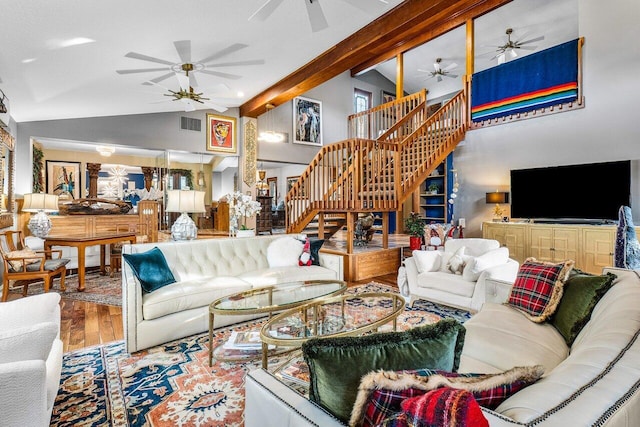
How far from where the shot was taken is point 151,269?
3053mm

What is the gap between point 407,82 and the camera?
35.6 feet

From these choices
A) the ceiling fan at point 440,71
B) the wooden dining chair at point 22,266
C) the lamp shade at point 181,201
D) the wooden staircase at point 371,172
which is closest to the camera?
the lamp shade at point 181,201

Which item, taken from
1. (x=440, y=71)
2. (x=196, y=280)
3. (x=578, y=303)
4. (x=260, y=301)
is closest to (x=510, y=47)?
(x=440, y=71)

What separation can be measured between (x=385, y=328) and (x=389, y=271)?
9.77 ft

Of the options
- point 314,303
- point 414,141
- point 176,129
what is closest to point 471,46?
point 414,141

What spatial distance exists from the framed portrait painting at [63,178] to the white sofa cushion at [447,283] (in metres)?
6.84

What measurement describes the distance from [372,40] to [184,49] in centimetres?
221

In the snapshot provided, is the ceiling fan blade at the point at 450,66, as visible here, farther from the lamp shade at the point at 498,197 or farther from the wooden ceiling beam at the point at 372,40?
the lamp shade at the point at 498,197

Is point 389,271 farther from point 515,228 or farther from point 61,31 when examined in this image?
point 61,31

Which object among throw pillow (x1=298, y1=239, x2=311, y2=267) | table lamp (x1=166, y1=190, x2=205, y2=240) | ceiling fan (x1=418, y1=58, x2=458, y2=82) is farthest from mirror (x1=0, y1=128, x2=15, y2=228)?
ceiling fan (x1=418, y1=58, x2=458, y2=82)

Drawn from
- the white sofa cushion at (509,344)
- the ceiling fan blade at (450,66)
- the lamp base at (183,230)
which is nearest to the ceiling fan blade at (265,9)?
the lamp base at (183,230)

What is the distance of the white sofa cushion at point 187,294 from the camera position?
2.84 meters

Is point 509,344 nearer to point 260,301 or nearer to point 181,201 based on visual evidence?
point 260,301

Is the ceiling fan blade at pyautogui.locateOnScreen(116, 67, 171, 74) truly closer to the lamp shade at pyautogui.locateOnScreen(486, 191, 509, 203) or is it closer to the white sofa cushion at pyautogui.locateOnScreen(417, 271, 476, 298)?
the white sofa cushion at pyautogui.locateOnScreen(417, 271, 476, 298)
